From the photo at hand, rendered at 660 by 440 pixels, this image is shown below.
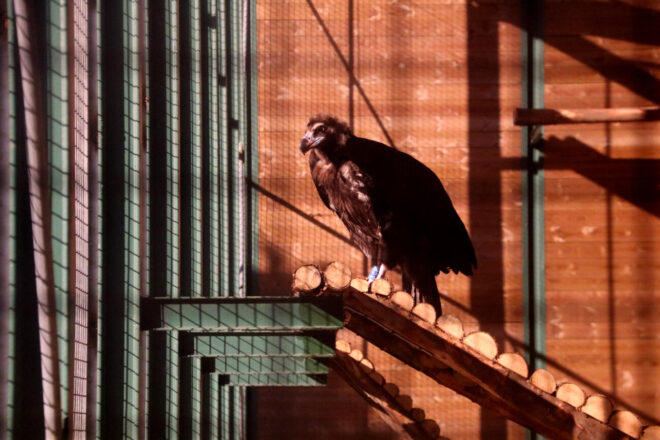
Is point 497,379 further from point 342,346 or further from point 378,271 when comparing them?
point 342,346

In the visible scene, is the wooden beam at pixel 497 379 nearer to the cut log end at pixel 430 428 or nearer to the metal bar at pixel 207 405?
the metal bar at pixel 207 405

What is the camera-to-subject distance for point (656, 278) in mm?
3709

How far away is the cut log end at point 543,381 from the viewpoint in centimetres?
173

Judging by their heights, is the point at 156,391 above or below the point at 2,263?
below

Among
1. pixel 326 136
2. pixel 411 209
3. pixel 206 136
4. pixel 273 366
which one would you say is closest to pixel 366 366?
pixel 411 209

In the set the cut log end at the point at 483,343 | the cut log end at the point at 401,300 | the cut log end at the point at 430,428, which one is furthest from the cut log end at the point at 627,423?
the cut log end at the point at 430,428

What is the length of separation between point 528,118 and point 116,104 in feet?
A: 7.33

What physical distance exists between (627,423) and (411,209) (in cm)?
121

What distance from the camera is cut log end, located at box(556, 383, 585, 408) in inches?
69.4

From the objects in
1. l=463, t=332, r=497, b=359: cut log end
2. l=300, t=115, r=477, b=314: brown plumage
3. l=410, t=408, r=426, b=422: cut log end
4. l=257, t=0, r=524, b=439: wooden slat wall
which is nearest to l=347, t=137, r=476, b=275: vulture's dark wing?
l=300, t=115, r=477, b=314: brown plumage

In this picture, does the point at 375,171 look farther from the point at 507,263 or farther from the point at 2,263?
the point at 2,263

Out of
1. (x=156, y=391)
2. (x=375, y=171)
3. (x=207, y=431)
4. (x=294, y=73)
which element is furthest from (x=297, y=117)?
(x=156, y=391)

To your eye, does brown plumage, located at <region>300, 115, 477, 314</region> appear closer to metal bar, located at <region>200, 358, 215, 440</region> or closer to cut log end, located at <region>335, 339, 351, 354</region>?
cut log end, located at <region>335, 339, 351, 354</region>

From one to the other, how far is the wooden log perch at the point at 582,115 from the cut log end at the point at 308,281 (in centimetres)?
184
